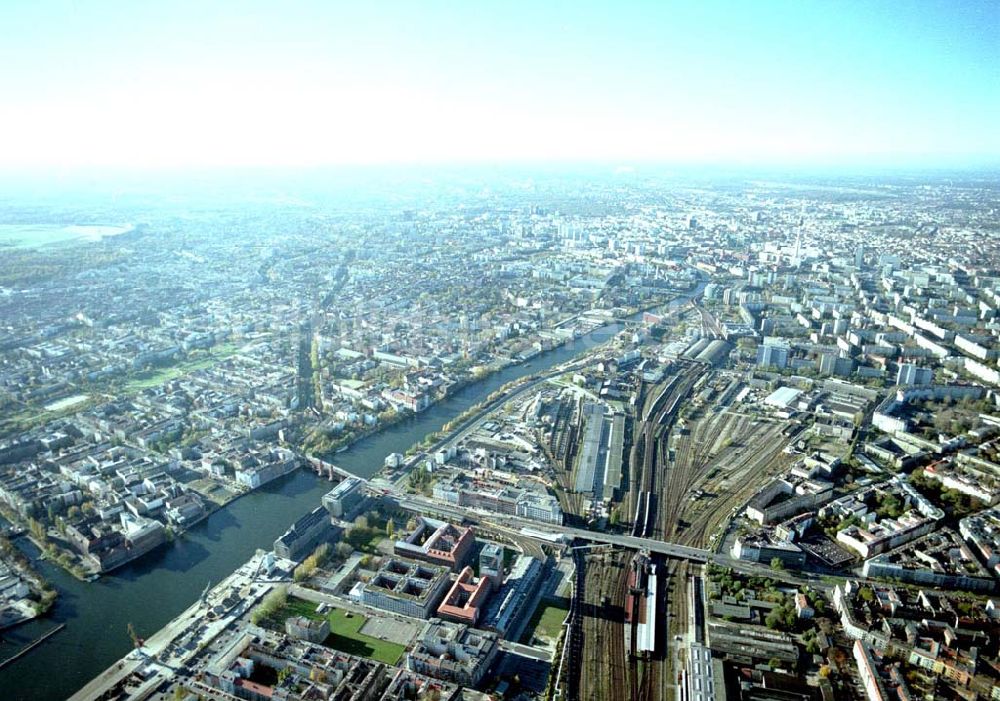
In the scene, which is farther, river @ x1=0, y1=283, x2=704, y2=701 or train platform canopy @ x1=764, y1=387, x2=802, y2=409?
train platform canopy @ x1=764, y1=387, x2=802, y2=409

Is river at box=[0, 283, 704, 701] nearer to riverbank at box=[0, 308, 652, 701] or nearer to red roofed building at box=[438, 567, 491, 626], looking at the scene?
riverbank at box=[0, 308, 652, 701]

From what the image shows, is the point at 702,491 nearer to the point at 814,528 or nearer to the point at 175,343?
the point at 814,528

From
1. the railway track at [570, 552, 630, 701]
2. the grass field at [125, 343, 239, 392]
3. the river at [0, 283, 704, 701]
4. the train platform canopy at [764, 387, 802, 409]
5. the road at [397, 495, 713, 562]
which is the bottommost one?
the river at [0, 283, 704, 701]

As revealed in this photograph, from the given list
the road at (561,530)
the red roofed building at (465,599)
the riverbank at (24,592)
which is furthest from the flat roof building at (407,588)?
the riverbank at (24,592)

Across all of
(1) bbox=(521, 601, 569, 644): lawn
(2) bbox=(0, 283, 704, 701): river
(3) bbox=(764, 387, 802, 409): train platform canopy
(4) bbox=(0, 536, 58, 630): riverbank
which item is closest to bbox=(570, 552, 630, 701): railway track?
(1) bbox=(521, 601, 569, 644): lawn

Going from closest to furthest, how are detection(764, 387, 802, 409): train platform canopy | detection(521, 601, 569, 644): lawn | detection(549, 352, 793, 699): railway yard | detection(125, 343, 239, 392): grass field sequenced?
detection(549, 352, 793, 699): railway yard, detection(521, 601, 569, 644): lawn, detection(764, 387, 802, 409): train platform canopy, detection(125, 343, 239, 392): grass field

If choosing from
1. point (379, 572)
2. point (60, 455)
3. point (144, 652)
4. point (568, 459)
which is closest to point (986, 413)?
point (568, 459)

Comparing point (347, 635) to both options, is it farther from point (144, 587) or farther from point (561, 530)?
point (561, 530)
